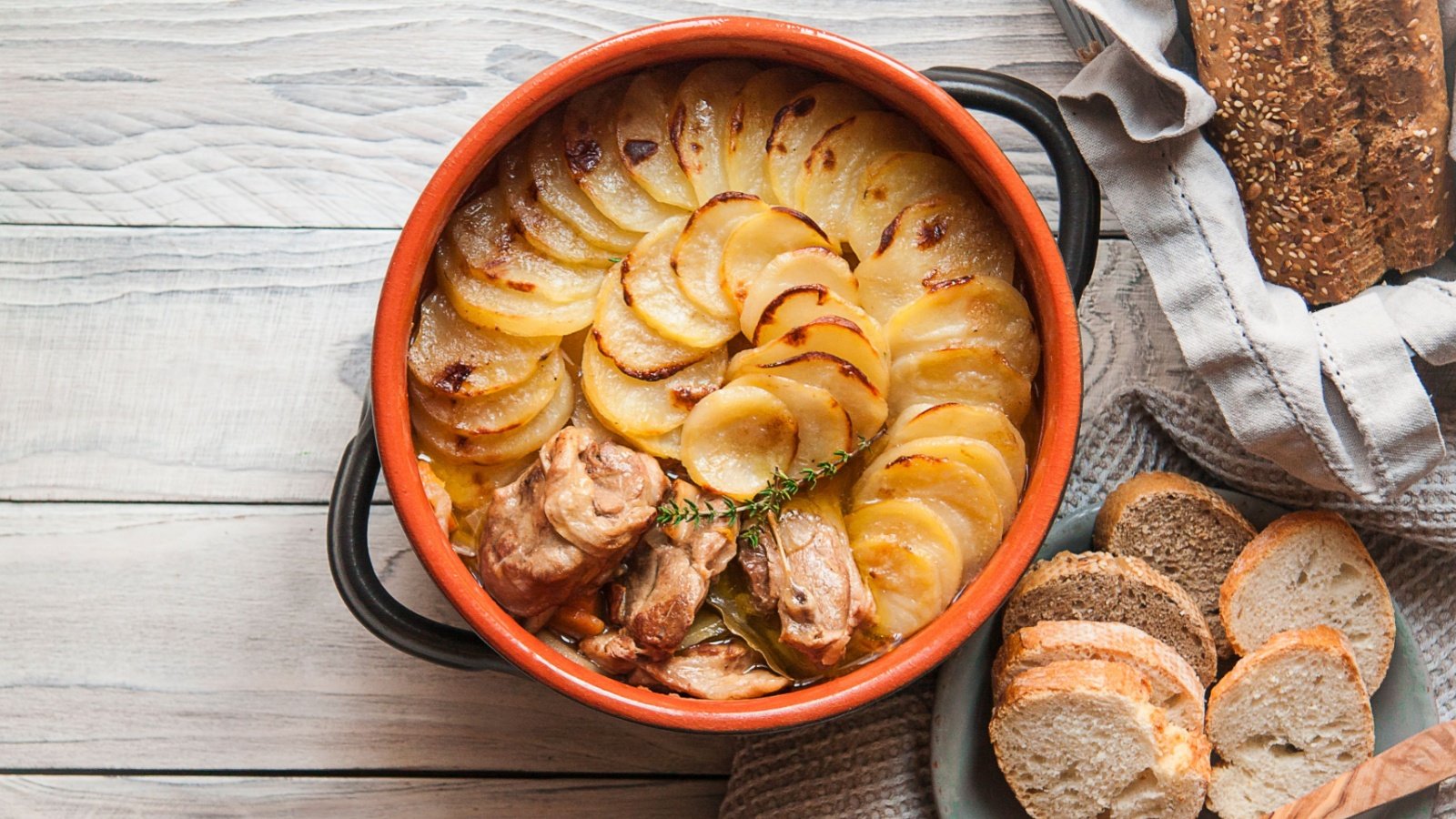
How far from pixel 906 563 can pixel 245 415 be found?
1195mm

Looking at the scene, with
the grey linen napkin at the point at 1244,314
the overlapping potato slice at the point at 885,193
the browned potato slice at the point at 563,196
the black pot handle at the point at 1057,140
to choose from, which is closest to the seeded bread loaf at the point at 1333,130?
the grey linen napkin at the point at 1244,314

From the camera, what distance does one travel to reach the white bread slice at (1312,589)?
1863 millimetres

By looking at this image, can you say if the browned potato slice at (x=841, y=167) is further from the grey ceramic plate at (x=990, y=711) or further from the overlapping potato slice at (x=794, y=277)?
the grey ceramic plate at (x=990, y=711)

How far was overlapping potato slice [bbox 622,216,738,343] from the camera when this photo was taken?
161cm

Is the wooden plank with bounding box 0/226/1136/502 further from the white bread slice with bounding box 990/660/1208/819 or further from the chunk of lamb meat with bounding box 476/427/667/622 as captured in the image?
the white bread slice with bounding box 990/660/1208/819

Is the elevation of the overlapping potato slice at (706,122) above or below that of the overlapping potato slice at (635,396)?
above

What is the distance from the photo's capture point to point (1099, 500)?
6.36ft

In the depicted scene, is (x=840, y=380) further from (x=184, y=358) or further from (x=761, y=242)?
(x=184, y=358)

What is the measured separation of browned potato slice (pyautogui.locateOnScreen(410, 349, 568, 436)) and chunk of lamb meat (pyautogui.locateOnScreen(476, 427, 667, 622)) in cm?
6

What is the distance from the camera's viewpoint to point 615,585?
1.69m

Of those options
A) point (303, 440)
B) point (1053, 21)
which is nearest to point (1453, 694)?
point (1053, 21)

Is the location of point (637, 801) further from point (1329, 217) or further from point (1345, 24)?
point (1345, 24)

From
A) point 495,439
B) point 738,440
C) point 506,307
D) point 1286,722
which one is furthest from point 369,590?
point 1286,722

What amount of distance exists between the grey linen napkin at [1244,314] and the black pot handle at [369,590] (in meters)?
1.16
